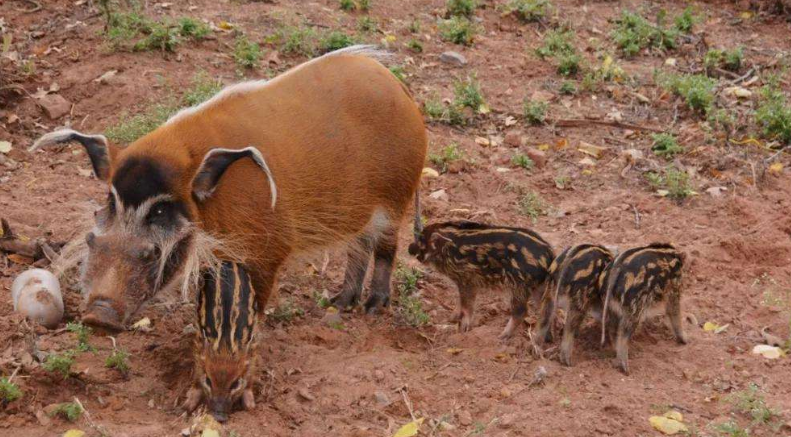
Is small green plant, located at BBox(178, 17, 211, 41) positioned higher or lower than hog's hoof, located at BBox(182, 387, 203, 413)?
higher

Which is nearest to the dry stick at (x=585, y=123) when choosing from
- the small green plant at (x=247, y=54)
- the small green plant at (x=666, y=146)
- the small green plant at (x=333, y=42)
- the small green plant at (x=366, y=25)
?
the small green plant at (x=666, y=146)

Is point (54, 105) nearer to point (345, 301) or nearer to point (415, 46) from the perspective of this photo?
point (345, 301)

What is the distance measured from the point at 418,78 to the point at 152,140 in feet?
14.6

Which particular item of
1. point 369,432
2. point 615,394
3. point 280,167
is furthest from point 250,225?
point 615,394

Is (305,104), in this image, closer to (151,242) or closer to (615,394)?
(151,242)

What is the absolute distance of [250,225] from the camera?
476 cm

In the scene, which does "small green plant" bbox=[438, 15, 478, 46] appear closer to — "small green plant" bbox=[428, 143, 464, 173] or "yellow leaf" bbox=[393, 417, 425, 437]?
"small green plant" bbox=[428, 143, 464, 173]

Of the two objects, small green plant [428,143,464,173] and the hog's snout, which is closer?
the hog's snout

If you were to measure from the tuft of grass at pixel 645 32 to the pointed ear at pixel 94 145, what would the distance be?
20.5 ft

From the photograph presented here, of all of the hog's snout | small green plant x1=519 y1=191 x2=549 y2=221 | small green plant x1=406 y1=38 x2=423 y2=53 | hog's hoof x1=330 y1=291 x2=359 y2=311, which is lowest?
hog's hoof x1=330 y1=291 x2=359 y2=311

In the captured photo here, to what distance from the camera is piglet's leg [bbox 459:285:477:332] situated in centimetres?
566

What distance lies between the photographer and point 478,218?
6.96 m

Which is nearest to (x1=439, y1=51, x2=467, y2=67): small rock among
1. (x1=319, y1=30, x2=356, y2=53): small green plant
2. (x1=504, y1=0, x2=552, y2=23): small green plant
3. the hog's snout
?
(x1=319, y1=30, x2=356, y2=53): small green plant

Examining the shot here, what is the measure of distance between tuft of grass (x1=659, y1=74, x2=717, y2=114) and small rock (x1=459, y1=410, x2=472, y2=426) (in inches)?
181
